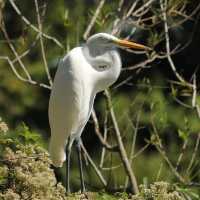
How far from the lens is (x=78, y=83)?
3967 millimetres

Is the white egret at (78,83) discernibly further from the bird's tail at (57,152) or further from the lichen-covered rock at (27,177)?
the lichen-covered rock at (27,177)

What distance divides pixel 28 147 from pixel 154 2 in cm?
251

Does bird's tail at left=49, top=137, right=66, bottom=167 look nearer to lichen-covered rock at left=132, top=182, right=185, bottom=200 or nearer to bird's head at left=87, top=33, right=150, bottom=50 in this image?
bird's head at left=87, top=33, right=150, bottom=50

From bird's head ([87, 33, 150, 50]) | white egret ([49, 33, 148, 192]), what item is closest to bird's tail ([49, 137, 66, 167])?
white egret ([49, 33, 148, 192])

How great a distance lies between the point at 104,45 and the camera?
3969mm

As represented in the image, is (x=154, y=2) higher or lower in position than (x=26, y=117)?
higher

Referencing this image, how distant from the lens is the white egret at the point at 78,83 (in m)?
3.94

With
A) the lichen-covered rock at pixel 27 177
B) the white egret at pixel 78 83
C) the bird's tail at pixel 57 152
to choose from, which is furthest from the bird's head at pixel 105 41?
the lichen-covered rock at pixel 27 177

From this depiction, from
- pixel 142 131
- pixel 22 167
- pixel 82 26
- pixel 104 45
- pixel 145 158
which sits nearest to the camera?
pixel 22 167

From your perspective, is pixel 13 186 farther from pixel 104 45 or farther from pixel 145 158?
pixel 145 158

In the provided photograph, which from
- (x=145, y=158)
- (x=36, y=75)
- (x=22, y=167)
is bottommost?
(x=145, y=158)

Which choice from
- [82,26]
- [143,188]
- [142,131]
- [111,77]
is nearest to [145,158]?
[142,131]

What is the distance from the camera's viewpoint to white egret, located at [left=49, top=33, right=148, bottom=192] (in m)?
3.94

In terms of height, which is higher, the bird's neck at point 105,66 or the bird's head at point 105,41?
the bird's head at point 105,41
